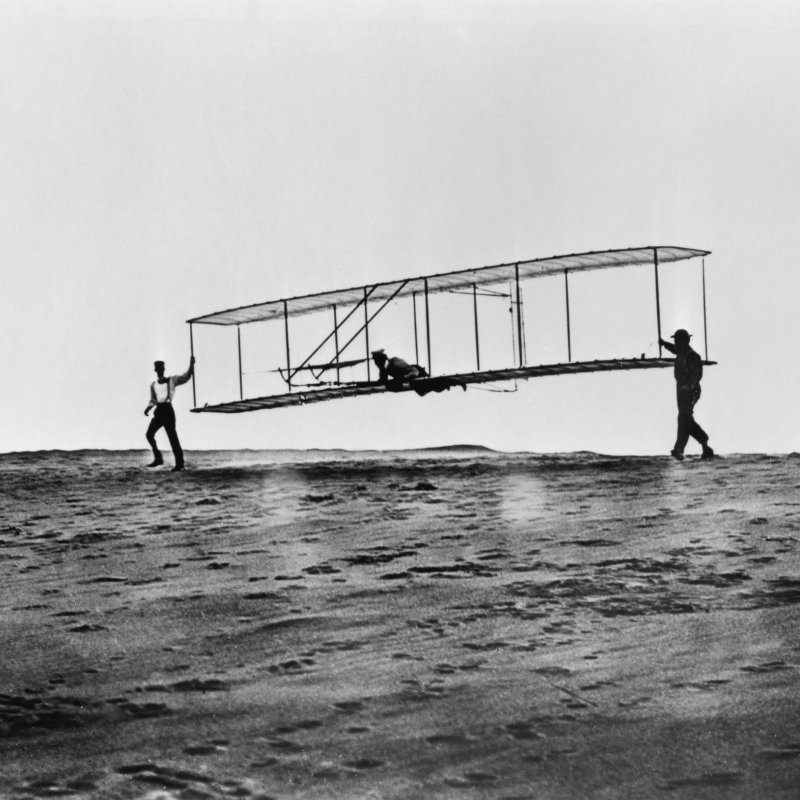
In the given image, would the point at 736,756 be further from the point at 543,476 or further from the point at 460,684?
the point at 543,476

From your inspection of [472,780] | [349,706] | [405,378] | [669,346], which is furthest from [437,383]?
[472,780]

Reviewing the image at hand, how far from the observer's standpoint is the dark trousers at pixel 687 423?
19.1 m

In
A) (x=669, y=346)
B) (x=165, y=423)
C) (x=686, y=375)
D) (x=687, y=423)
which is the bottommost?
(x=687, y=423)

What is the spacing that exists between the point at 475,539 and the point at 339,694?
5307 millimetres

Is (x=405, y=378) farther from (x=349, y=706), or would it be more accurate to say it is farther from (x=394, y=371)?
(x=349, y=706)

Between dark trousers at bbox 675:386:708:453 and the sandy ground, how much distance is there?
4255 mm

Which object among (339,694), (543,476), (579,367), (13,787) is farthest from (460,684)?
(579,367)

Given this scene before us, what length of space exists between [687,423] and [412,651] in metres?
12.6

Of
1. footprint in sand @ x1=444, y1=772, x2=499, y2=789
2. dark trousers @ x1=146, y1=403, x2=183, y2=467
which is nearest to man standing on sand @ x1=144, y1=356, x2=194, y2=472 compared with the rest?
dark trousers @ x1=146, y1=403, x2=183, y2=467

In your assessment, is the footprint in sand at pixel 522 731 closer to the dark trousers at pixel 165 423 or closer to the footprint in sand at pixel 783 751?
the footprint in sand at pixel 783 751

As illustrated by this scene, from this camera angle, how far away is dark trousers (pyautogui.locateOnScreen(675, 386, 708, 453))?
19.1 metres

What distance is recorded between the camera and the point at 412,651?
307 inches

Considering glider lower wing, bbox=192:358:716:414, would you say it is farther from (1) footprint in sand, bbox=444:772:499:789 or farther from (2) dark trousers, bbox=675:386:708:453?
(1) footprint in sand, bbox=444:772:499:789

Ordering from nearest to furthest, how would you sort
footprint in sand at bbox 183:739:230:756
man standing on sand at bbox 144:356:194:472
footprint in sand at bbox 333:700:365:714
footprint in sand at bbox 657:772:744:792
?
footprint in sand at bbox 657:772:744:792
footprint in sand at bbox 183:739:230:756
footprint in sand at bbox 333:700:365:714
man standing on sand at bbox 144:356:194:472
